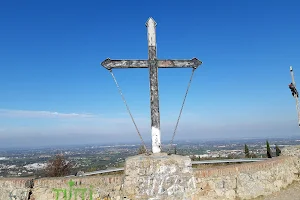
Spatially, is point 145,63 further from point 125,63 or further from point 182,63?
point 182,63

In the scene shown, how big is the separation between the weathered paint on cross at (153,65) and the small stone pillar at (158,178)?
0.42 meters

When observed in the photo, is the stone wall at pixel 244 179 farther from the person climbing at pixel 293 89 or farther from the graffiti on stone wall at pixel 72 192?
the person climbing at pixel 293 89

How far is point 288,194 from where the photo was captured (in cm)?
682

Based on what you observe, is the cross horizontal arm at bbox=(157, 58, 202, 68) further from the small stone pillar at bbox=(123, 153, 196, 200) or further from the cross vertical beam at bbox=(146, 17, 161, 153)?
the small stone pillar at bbox=(123, 153, 196, 200)

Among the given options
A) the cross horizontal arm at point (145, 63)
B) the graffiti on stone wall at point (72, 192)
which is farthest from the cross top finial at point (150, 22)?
the graffiti on stone wall at point (72, 192)

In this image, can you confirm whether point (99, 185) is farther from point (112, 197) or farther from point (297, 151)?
point (297, 151)

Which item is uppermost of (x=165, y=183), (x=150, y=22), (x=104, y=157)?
(x=150, y=22)

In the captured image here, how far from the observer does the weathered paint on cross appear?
15.1ft

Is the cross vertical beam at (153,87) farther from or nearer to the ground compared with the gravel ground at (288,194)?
farther from the ground

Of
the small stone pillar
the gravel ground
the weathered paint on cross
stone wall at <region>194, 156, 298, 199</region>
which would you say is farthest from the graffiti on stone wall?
the gravel ground

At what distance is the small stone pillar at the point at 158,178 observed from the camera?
13.6ft

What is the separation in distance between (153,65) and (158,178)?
185 centimetres

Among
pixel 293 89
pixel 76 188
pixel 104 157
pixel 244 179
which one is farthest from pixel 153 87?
pixel 104 157

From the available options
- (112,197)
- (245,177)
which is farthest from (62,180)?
(245,177)
